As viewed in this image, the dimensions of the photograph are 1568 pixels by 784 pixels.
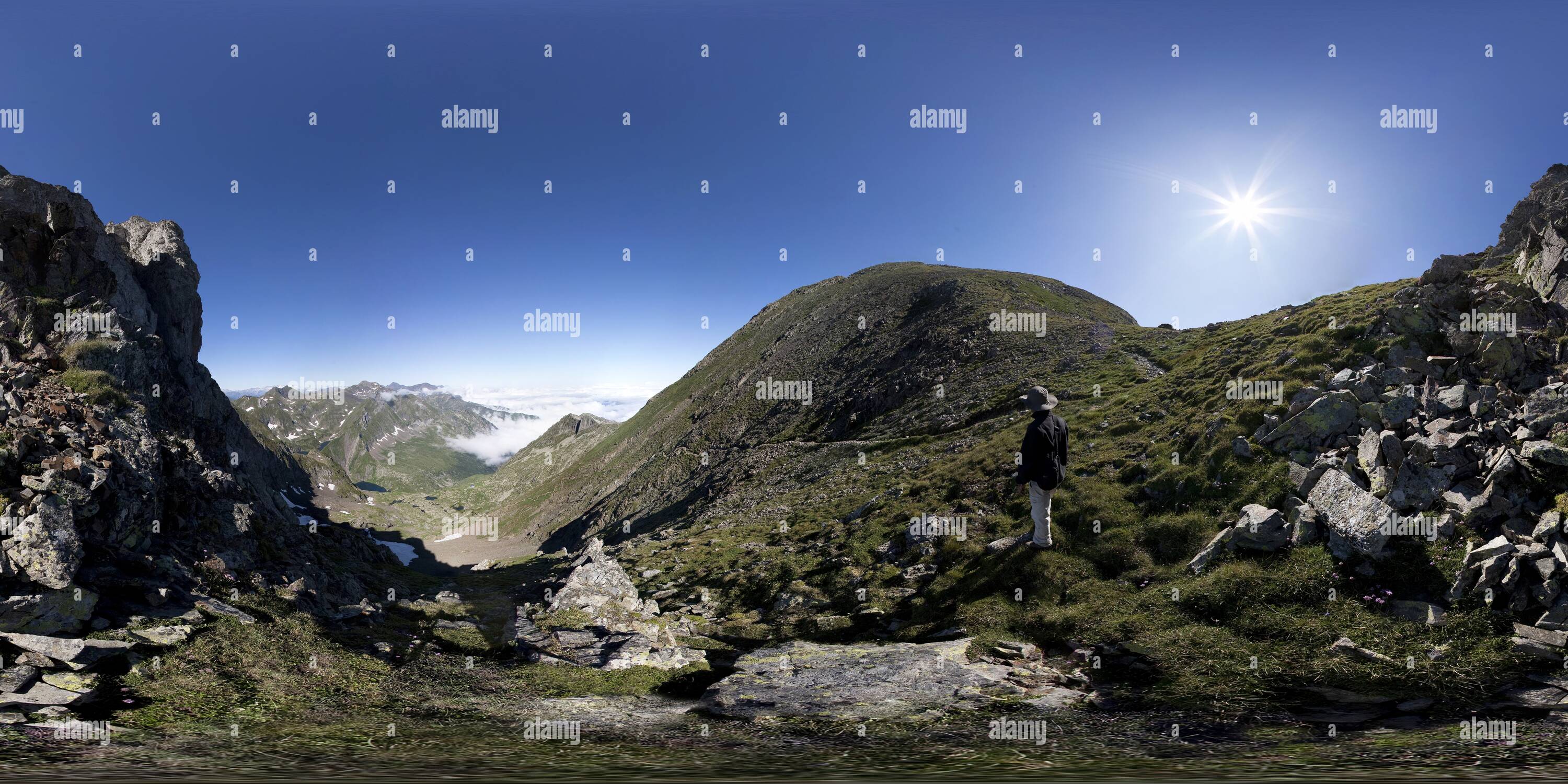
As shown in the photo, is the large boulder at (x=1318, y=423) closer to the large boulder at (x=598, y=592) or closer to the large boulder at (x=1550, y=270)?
the large boulder at (x=1550, y=270)

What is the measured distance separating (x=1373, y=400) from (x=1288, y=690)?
42.9 feet

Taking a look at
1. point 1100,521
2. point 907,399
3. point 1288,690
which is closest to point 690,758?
point 1288,690

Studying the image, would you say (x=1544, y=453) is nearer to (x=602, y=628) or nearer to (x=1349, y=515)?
(x=1349, y=515)

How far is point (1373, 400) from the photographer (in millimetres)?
18438

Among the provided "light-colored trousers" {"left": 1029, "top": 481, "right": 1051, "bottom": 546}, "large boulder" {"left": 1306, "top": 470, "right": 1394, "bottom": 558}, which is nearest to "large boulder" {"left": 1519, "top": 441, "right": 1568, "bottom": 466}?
"large boulder" {"left": 1306, "top": 470, "right": 1394, "bottom": 558}

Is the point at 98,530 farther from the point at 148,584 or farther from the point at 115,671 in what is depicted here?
the point at 115,671

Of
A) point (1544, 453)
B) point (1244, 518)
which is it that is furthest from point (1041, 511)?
point (1544, 453)

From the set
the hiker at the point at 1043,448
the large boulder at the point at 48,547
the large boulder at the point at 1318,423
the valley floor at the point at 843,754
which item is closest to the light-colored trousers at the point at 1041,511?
the hiker at the point at 1043,448

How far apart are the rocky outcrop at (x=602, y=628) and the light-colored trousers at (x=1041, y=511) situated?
12758 mm

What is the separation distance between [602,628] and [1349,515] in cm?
2429

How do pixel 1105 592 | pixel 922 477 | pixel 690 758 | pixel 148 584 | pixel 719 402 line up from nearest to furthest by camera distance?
pixel 690 758
pixel 148 584
pixel 1105 592
pixel 922 477
pixel 719 402

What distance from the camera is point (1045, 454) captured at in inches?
732

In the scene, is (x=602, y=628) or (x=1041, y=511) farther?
(x=602, y=628)

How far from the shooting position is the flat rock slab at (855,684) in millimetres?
12422
